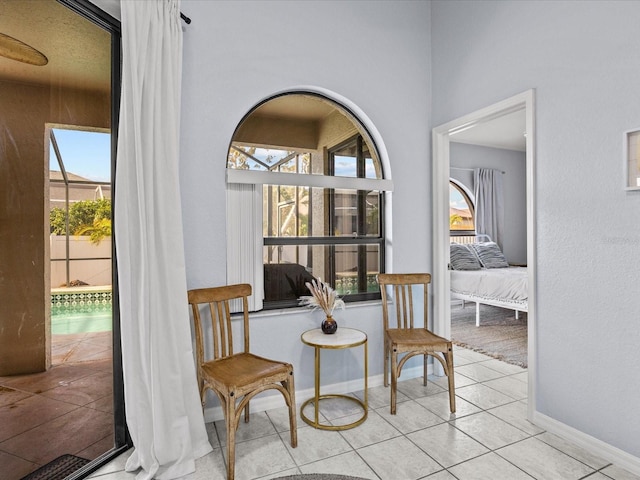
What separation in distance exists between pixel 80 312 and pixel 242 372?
35.5 inches

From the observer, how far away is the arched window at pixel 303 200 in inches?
104

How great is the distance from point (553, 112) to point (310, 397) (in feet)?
8.22

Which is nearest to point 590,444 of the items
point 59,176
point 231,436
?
point 231,436

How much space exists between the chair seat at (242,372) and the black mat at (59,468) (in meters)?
0.74

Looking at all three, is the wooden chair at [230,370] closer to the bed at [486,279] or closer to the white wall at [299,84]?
the white wall at [299,84]

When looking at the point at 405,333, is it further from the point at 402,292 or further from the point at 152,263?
the point at 152,263

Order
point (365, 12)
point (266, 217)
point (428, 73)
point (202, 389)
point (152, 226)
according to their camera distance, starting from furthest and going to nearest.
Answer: point (428, 73) < point (365, 12) < point (266, 217) < point (202, 389) < point (152, 226)

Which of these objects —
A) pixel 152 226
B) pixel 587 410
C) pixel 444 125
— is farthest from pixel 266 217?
pixel 587 410

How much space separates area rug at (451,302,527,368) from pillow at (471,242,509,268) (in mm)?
699

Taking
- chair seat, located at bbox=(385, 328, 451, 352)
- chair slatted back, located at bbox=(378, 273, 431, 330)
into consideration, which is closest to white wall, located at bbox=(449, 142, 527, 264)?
chair slatted back, located at bbox=(378, 273, 431, 330)

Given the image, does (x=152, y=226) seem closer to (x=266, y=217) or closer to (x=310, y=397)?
(x=266, y=217)

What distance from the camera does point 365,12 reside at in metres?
3.00

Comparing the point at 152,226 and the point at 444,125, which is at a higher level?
the point at 444,125

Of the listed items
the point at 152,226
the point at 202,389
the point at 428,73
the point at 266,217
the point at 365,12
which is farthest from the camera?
the point at 428,73
